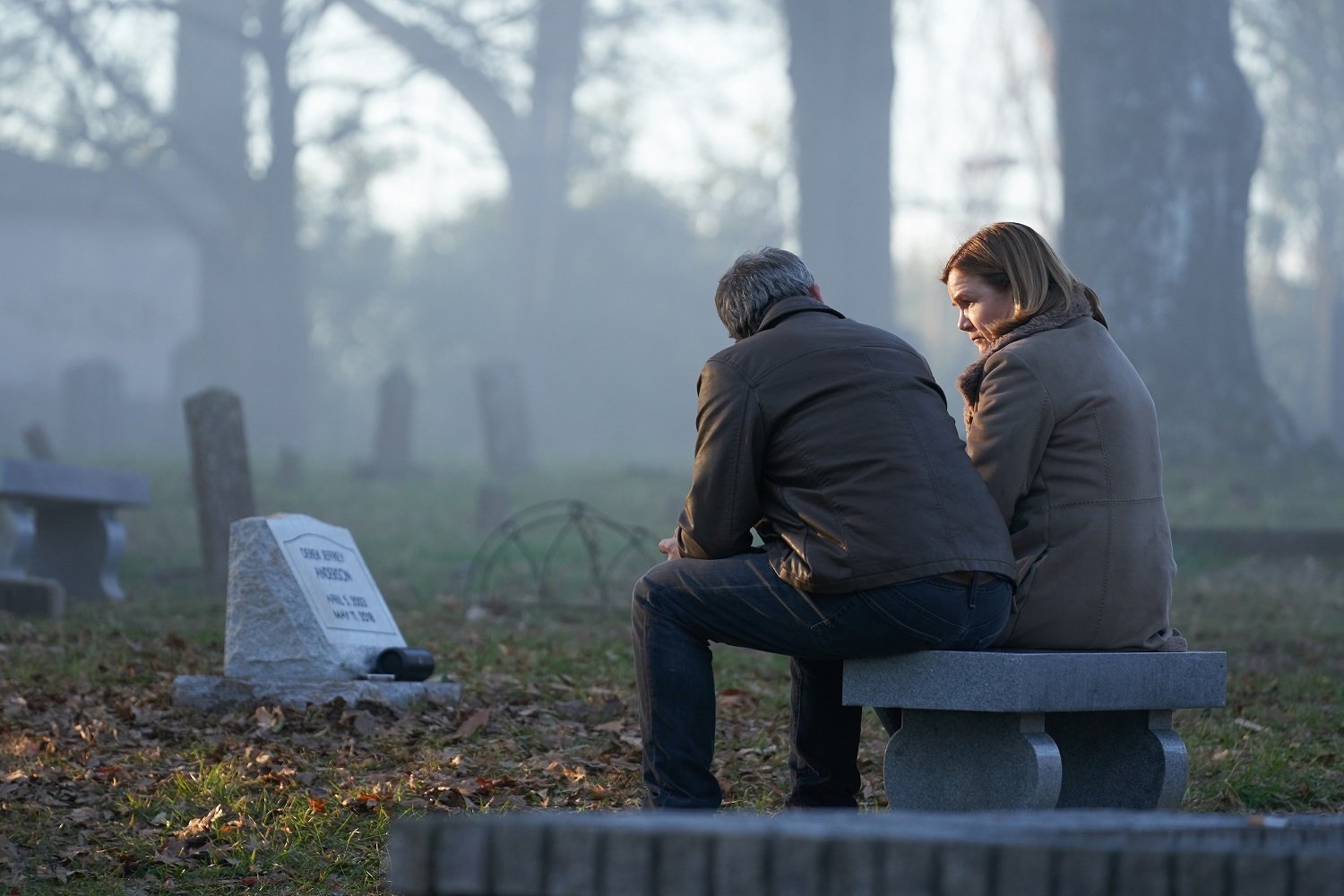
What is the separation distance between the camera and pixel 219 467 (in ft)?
38.6

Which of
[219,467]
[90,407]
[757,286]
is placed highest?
[90,407]

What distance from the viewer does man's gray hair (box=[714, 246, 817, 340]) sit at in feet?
14.4

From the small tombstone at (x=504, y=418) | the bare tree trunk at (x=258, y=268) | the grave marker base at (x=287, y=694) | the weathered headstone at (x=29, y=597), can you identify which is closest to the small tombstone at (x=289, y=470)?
the small tombstone at (x=504, y=418)

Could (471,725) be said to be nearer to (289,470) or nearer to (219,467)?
(219,467)

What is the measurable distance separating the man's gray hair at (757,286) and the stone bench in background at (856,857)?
249 cm

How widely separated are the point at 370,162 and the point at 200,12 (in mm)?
10371

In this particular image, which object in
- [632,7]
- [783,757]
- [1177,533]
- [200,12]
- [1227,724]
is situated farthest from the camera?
[632,7]

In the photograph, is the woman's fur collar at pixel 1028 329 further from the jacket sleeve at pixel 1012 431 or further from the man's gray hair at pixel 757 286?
the man's gray hair at pixel 757 286

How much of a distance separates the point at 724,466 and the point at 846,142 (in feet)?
68.6

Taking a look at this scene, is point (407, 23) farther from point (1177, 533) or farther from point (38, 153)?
point (1177, 533)

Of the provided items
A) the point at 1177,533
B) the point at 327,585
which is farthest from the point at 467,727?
the point at 1177,533

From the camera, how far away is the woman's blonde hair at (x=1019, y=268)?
13.9ft

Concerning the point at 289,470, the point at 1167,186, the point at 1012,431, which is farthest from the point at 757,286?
the point at 289,470

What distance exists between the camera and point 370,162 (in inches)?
1593
